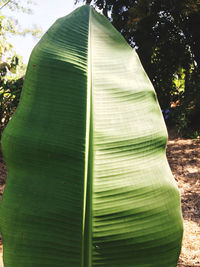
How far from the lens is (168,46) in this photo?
6020 mm

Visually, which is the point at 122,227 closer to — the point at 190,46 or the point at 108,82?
the point at 108,82

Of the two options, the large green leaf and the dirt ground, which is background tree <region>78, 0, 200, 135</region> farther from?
the large green leaf

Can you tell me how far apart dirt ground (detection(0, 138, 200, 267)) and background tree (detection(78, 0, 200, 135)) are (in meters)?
0.40

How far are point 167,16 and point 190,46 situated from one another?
2.81 ft

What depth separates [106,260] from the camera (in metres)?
0.66

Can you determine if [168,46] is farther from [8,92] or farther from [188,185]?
[8,92]

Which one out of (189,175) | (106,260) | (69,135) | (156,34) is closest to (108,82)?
(69,135)

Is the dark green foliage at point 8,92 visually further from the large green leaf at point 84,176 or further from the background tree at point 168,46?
the large green leaf at point 84,176

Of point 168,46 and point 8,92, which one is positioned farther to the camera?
point 168,46

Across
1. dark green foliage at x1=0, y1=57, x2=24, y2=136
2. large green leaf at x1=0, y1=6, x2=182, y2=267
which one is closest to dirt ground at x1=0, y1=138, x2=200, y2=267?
dark green foliage at x1=0, y1=57, x2=24, y2=136

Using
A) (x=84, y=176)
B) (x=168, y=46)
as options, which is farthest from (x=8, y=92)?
(x=168, y=46)

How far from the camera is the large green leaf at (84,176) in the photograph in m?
0.67

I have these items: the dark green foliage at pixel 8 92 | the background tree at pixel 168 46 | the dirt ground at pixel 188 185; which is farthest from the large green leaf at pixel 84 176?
the background tree at pixel 168 46

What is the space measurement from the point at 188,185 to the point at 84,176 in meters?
3.09
